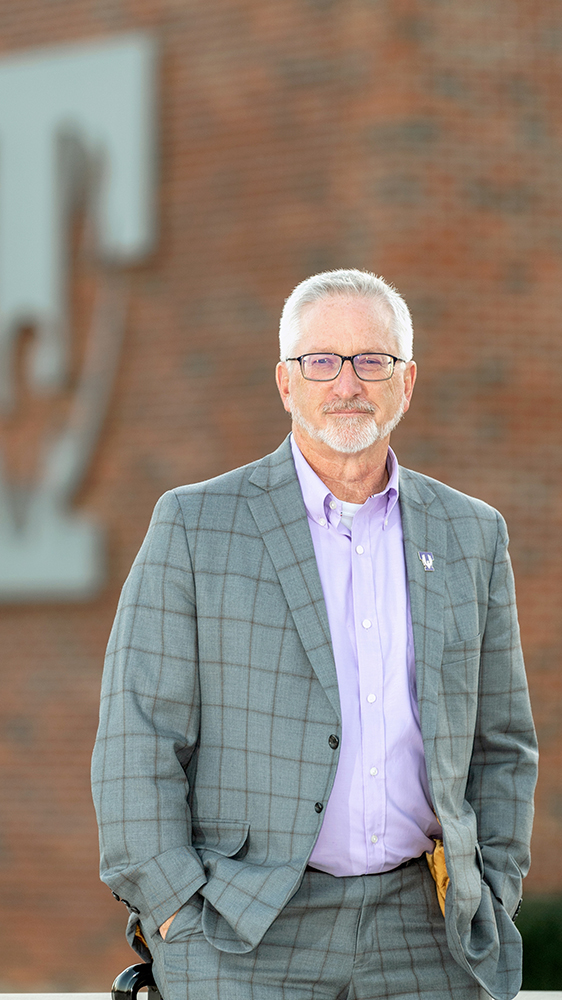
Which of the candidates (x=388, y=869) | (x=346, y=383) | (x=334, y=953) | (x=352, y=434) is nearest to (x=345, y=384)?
(x=346, y=383)

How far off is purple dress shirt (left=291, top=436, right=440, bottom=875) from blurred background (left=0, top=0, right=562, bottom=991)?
11.8 feet

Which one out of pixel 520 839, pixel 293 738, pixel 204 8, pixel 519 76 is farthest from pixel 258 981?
pixel 204 8

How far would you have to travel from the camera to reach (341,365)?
2.47 metres

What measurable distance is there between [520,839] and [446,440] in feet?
12.2

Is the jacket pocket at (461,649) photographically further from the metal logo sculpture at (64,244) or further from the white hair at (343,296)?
the metal logo sculpture at (64,244)

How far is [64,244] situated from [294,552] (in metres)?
5.03

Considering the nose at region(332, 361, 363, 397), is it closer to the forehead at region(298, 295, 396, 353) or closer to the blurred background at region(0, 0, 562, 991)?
the forehead at region(298, 295, 396, 353)

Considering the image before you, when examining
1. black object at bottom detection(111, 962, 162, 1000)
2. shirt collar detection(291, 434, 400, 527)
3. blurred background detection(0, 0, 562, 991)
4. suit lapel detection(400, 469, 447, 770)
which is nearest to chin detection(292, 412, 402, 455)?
shirt collar detection(291, 434, 400, 527)

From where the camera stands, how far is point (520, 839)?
2576 millimetres

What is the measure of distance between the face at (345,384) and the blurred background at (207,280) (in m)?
3.63

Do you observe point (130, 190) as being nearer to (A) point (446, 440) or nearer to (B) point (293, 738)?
(A) point (446, 440)

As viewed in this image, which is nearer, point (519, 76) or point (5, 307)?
point (519, 76)

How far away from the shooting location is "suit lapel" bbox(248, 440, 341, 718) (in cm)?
235

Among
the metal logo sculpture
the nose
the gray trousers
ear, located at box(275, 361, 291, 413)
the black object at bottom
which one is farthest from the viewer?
the metal logo sculpture
